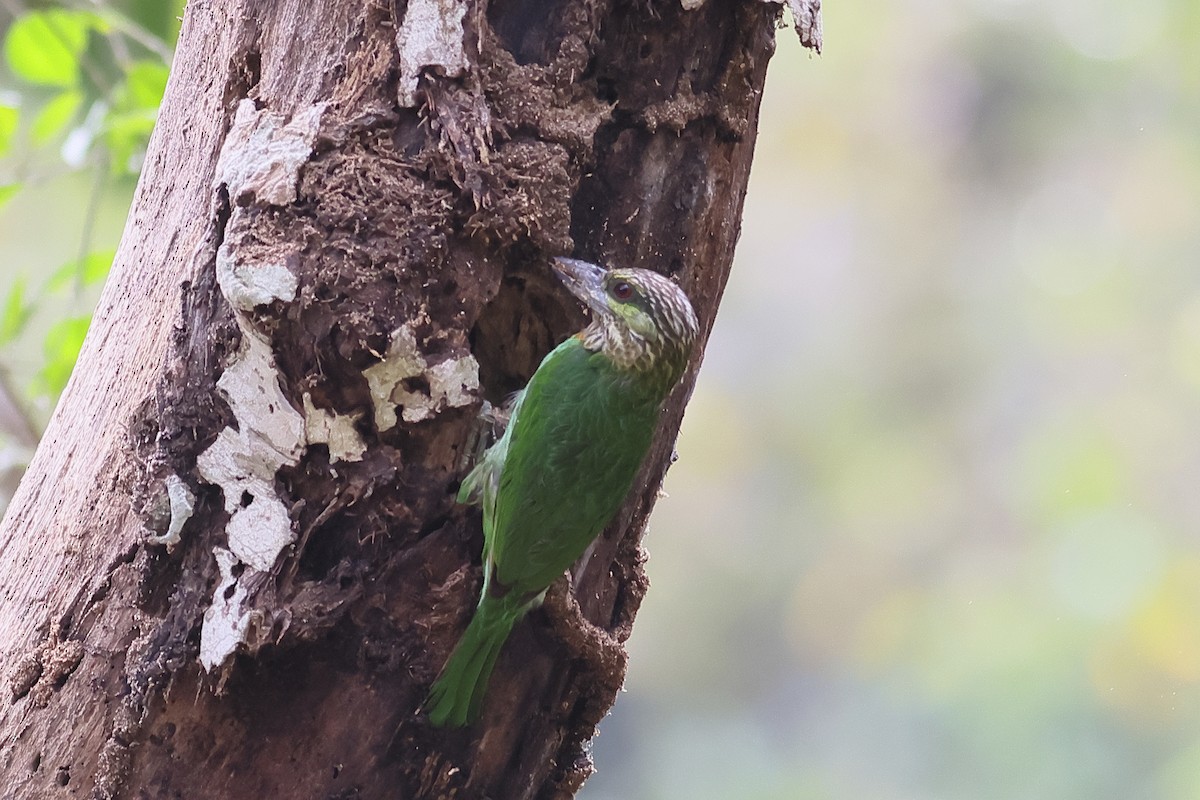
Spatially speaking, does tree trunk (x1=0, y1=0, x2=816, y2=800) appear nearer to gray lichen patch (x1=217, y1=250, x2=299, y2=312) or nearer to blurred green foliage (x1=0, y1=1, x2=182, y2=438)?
gray lichen patch (x1=217, y1=250, x2=299, y2=312)

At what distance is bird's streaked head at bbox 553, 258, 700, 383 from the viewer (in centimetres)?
189

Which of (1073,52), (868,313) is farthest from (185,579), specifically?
(1073,52)

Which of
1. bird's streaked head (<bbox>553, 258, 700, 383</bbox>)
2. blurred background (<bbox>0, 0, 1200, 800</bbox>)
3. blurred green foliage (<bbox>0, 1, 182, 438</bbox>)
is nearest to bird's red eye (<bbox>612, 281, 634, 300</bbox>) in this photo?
bird's streaked head (<bbox>553, 258, 700, 383</bbox>)

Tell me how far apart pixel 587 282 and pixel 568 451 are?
363mm

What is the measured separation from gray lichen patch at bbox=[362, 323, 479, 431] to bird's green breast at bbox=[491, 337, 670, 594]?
0.29 m

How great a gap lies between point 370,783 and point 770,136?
4.59 m

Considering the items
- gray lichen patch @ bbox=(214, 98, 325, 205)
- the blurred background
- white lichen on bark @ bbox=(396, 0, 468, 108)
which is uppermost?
the blurred background

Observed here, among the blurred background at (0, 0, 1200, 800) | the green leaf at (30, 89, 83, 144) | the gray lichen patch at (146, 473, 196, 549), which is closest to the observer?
the gray lichen patch at (146, 473, 196, 549)

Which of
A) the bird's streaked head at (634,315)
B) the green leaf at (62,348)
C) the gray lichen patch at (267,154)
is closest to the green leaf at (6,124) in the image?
the green leaf at (62,348)

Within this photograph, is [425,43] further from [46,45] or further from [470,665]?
[46,45]

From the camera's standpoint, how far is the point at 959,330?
544 cm

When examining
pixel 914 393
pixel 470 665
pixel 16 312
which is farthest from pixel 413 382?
pixel 914 393

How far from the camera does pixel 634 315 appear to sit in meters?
1.96

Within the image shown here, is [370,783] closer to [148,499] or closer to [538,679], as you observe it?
[538,679]
